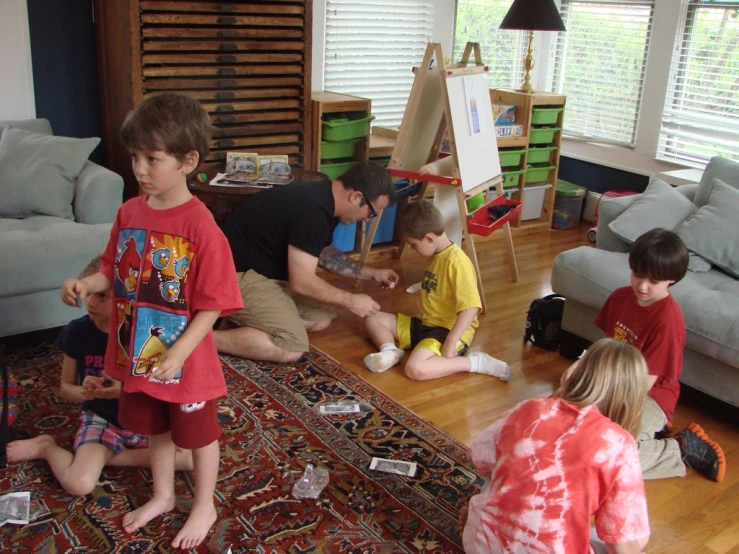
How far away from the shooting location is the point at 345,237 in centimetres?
436

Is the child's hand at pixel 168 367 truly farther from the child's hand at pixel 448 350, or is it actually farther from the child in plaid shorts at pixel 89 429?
the child's hand at pixel 448 350

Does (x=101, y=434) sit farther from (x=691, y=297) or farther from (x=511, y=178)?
(x=511, y=178)

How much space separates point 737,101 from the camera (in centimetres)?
460

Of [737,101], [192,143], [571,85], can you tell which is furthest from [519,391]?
[571,85]

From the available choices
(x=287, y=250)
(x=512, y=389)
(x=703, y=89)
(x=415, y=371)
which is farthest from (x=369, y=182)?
(x=703, y=89)

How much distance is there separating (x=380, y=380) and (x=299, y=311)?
0.58 metres

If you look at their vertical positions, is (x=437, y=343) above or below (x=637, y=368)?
below

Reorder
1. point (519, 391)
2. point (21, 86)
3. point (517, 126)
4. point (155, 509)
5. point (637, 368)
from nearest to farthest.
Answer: point (637, 368)
point (155, 509)
point (519, 391)
point (21, 86)
point (517, 126)

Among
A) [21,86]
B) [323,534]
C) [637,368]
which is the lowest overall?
[323,534]

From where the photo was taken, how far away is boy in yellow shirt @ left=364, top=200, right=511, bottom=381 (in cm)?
305

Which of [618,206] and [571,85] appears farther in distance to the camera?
[571,85]

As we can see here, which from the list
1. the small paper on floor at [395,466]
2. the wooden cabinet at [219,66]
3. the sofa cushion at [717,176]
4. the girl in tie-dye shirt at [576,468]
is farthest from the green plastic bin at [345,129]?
the girl in tie-dye shirt at [576,468]

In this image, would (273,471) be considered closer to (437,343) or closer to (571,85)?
(437,343)

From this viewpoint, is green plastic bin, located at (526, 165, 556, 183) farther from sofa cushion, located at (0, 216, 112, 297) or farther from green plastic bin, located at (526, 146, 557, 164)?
sofa cushion, located at (0, 216, 112, 297)
